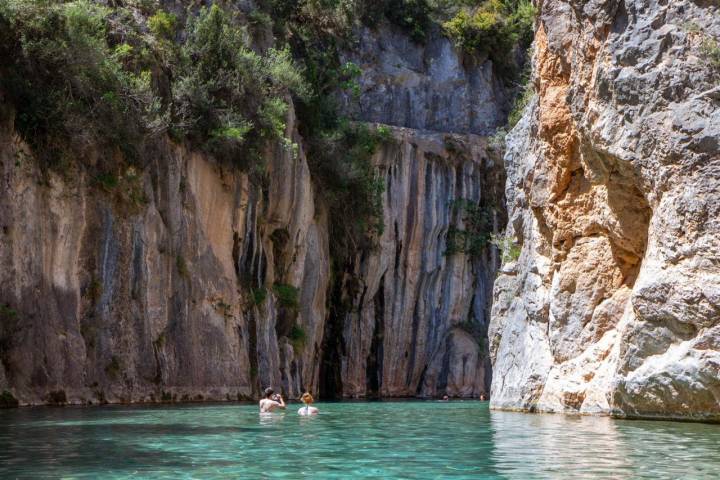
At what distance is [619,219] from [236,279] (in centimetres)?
1570

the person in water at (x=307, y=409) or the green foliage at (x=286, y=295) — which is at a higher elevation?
the green foliage at (x=286, y=295)

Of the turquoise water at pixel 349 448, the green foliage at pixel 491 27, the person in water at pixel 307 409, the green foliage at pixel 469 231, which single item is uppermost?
the green foliage at pixel 491 27

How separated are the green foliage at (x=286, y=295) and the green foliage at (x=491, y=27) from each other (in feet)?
59.8

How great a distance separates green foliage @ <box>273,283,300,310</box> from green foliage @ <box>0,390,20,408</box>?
1348cm

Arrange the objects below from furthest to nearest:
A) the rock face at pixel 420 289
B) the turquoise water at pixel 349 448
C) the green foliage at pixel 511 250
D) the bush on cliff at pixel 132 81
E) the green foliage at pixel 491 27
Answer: the green foliage at pixel 491 27
the rock face at pixel 420 289
the green foliage at pixel 511 250
the bush on cliff at pixel 132 81
the turquoise water at pixel 349 448

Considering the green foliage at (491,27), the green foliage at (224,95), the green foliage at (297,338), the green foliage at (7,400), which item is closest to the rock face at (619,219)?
the green foliage at (224,95)

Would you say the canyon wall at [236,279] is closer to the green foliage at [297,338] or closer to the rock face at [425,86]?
the green foliage at [297,338]

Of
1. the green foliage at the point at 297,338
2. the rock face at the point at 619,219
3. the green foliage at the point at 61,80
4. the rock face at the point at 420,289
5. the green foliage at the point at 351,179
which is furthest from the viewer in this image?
the rock face at the point at 420,289

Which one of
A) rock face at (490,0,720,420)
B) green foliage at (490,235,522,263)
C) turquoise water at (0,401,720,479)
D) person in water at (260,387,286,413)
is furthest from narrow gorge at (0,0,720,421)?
person in water at (260,387,286,413)

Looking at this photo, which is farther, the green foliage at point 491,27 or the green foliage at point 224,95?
the green foliage at point 491,27

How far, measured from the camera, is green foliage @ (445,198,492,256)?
4556 centimetres

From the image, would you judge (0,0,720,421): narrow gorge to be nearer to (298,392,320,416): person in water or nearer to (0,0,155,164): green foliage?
(0,0,155,164): green foliage

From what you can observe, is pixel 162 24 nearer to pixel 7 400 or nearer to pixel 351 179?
pixel 351 179

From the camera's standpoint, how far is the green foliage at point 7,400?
22562 millimetres
